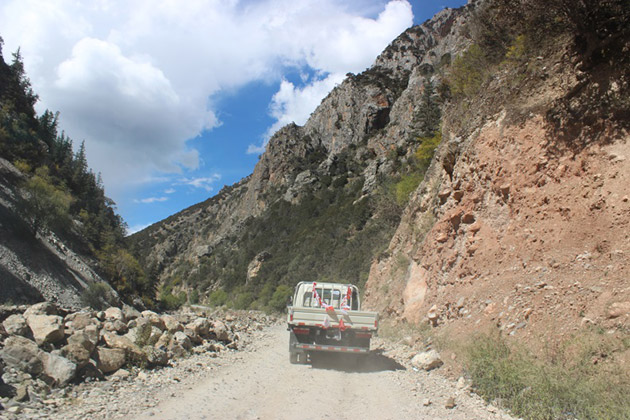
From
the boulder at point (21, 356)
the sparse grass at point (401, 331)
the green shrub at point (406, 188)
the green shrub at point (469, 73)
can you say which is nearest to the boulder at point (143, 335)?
the boulder at point (21, 356)

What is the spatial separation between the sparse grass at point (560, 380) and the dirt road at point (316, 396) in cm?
45

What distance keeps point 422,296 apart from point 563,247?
6.41 meters

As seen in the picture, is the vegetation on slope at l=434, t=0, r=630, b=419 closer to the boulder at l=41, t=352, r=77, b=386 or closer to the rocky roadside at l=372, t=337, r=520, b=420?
the rocky roadside at l=372, t=337, r=520, b=420

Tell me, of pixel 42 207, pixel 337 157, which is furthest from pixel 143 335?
pixel 337 157

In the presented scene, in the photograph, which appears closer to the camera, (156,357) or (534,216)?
(156,357)

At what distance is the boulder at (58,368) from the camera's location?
6133 mm

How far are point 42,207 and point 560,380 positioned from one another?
36.2 metres

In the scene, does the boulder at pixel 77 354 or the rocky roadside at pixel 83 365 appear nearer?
the rocky roadside at pixel 83 365

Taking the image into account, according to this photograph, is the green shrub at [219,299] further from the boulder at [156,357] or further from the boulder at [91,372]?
the boulder at [91,372]

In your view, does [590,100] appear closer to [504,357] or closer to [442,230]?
[442,230]

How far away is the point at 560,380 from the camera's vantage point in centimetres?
571

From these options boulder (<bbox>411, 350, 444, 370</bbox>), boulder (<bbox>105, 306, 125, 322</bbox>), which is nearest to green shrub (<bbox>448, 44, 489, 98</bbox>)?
boulder (<bbox>411, 350, 444, 370</bbox>)

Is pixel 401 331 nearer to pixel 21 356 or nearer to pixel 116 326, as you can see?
pixel 116 326

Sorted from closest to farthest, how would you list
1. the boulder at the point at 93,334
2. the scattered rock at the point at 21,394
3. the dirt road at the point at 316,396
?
the scattered rock at the point at 21,394
the dirt road at the point at 316,396
the boulder at the point at 93,334
